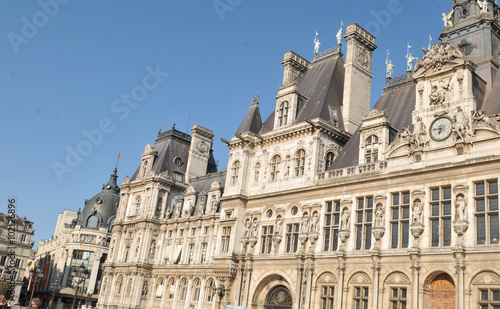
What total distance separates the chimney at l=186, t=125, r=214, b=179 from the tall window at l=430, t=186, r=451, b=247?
39098 mm

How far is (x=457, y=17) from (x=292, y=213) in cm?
2069

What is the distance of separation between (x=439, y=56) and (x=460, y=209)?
10998 mm

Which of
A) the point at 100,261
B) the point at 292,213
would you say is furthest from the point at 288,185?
the point at 100,261

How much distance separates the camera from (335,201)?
38594mm

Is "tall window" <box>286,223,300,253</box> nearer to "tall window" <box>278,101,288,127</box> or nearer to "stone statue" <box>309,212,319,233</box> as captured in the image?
"stone statue" <box>309,212,319,233</box>

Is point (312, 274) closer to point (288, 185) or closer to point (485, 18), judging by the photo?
point (288, 185)

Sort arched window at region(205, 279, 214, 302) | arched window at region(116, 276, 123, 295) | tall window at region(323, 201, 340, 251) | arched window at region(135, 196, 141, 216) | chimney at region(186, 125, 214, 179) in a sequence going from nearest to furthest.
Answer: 1. tall window at region(323, 201, 340, 251)
2. arched window at region(205, 279, 214, 302)
3. arched window at region(116, 276, 123, 295)
4. arched window at region(135, 196, 141, 216)
5. chimney at region(186, 125, 214, 179)

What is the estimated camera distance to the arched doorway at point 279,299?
4003 centimetres

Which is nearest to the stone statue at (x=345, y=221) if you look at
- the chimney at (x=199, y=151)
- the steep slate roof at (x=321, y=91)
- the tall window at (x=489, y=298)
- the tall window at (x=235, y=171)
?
the steep slate roof at (x=321, y=91)

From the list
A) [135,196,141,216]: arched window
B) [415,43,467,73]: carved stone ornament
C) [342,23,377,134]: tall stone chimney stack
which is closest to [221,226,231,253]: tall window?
[342,23,377,134]: tall stone chimney stack

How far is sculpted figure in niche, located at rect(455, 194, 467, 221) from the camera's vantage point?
3034 centimetres

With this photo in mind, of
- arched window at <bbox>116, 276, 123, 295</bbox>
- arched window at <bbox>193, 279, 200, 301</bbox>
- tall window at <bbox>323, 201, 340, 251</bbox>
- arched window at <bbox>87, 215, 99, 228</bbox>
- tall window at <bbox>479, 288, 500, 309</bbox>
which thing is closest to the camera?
tall window at <bbox>479, 288, 500, 309</bbox>

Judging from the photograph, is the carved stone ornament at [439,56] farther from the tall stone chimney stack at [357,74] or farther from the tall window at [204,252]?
the tall window at [204,252]

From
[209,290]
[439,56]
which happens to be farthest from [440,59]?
[209,290]
